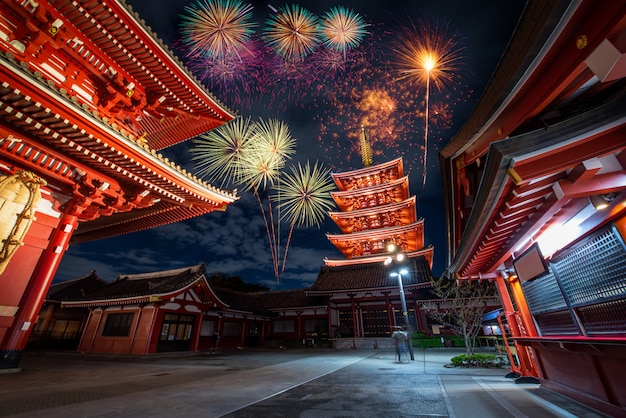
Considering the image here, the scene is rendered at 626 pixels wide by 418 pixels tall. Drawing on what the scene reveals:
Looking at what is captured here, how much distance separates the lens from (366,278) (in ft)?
65.4

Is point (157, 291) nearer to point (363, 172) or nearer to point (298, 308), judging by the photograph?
point (298, 308)

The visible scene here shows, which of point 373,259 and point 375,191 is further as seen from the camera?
point 375,191

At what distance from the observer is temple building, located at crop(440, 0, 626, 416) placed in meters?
2.18

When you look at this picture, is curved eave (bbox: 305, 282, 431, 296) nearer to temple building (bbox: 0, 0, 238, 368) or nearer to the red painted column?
temple building (bbox: 0, 0, 238, 368)

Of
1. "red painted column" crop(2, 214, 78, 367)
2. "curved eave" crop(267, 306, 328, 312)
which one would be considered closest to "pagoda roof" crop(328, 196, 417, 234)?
"curved eave" crop(267, 306, 328, 312)

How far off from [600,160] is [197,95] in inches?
388

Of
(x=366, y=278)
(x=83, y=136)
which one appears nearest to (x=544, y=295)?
(x=83, y=136)

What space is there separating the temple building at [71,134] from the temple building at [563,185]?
7.16 meters

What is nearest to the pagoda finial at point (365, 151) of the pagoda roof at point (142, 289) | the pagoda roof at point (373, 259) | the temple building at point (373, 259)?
the temple building at point (373, 259)

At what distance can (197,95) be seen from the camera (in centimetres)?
891

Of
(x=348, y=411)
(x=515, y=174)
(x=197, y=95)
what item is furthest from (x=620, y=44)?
(x=197, y=95)

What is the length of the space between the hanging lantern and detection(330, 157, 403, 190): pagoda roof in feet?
74.7

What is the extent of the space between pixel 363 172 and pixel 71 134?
72.8 feet

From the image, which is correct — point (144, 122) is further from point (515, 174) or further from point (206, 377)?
point (515, 174)
